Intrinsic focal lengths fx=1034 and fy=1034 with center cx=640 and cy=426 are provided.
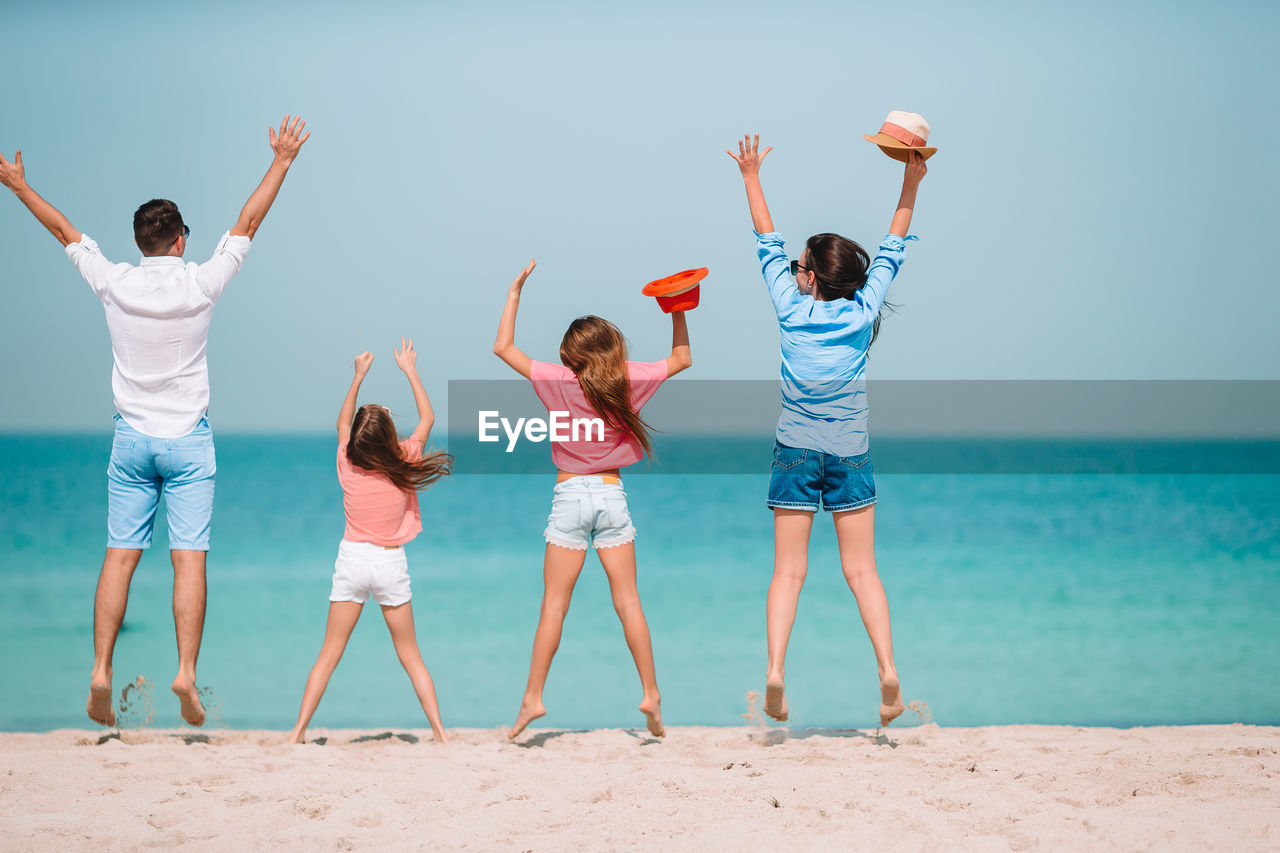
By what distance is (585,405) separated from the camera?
4465 millimetres

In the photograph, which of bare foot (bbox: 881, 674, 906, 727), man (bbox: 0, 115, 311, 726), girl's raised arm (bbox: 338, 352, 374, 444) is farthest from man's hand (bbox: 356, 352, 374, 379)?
bare foot (bbox: 881, 674, 906, 727)

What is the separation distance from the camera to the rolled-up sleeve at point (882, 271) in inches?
173

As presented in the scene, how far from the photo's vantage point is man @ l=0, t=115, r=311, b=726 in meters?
4.43

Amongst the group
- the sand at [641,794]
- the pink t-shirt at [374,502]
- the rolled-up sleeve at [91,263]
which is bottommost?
the sand at [641,794]

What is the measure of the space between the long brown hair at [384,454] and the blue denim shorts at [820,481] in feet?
4.92

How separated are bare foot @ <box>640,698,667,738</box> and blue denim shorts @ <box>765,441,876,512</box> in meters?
1.02

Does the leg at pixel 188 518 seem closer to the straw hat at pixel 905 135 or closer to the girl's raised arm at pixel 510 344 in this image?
the girl's raised arm at pixel 510 344

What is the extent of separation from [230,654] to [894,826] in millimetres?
6157

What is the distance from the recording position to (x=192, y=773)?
3.88 metres

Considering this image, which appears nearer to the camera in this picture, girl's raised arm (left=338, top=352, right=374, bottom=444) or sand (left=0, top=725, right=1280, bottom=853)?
sand (left=0, top=725, right=1280, bottom=853)

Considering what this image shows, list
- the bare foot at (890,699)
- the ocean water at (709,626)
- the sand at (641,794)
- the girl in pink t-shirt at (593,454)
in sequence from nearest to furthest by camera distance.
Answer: the sand at (641,794)
the bare foot at (890,699)
the girl in pink t-shirt at (593,454)
the ocean water at (709,626)

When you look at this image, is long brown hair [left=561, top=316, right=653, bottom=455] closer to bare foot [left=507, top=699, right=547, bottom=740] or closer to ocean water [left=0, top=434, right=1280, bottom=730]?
bare foot [left=507, top=699, right=547, bottom=740]

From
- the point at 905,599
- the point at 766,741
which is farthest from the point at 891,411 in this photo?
the point at 766,741

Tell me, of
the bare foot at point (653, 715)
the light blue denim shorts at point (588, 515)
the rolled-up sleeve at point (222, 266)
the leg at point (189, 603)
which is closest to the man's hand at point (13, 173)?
the rolled-up sleeve at point (222, 266)
